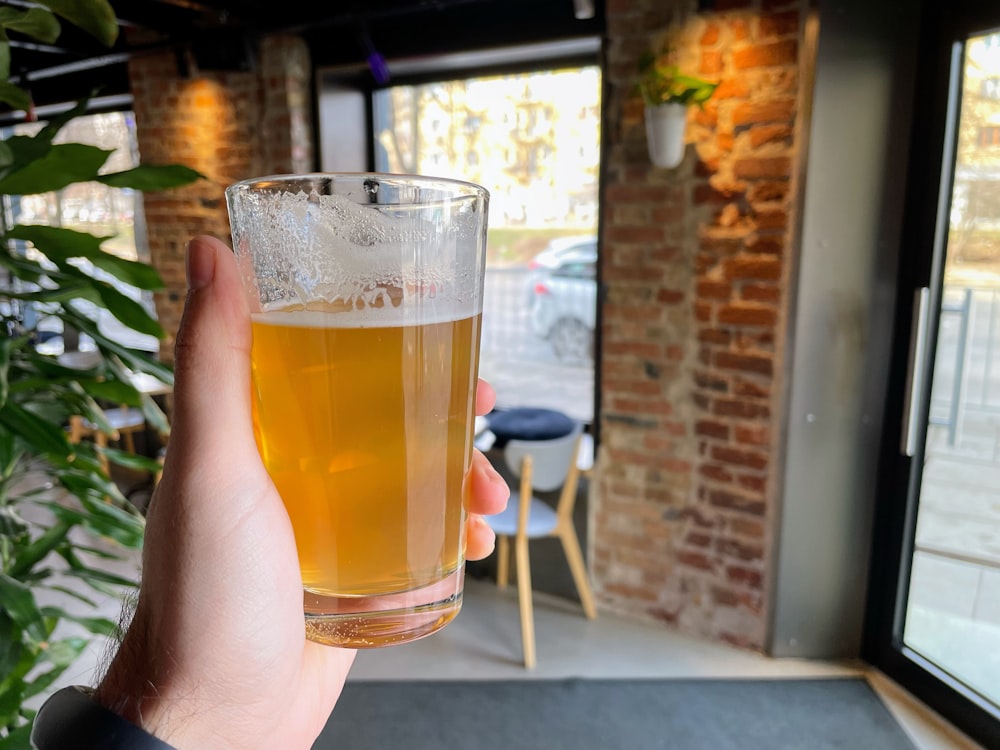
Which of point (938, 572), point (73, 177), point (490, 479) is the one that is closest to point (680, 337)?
point (938, 572)

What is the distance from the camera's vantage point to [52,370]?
1.04 metres

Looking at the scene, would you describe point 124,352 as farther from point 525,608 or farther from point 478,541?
point 525,608

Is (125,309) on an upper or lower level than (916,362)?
upper

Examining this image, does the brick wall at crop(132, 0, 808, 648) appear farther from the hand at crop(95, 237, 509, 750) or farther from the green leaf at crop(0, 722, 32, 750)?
the green leaf at crop(0, 722, 32, 750)

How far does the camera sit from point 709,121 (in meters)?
2.37

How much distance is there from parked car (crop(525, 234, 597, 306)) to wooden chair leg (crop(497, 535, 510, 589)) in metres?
1.18

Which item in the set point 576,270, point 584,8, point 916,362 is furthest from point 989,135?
point 576,270

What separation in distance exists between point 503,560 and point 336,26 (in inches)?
110

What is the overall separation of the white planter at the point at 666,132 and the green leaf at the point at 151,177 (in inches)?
69.5

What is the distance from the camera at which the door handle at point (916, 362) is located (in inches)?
88.7

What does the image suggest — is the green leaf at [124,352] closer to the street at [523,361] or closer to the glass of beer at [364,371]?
the glass of beer at [364,371]

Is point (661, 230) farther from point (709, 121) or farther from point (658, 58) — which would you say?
point (658, 58)

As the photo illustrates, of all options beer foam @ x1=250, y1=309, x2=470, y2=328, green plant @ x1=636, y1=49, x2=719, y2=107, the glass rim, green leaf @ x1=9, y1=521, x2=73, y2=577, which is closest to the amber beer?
beer foam @ x1=250, y1=309, x2=470, y2=328

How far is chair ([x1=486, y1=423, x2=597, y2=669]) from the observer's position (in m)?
2.65
